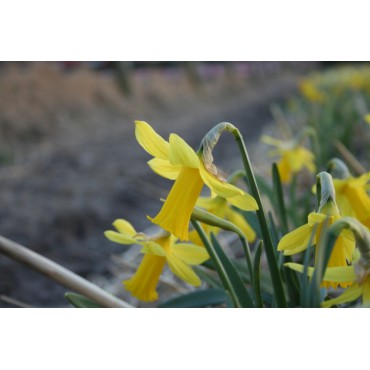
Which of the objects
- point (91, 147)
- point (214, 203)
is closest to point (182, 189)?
point (214, 203)

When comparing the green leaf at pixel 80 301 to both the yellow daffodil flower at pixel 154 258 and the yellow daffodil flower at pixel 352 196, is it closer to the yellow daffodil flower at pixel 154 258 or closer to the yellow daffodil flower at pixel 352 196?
the yellow daffodil flower at pixel 154 258

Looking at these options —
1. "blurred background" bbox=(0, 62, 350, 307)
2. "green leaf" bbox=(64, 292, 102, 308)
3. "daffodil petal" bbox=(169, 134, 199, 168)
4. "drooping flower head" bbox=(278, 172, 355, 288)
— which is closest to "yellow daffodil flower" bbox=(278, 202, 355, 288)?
"drooping flower head" bbox=(278, 172, 355, 288)

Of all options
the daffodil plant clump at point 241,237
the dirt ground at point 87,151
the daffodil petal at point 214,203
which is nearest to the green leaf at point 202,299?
the daffodil plant clump at point 241,237

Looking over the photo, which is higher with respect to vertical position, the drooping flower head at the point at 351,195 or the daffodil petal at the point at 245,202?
the daffodil petal at the point at 245,202

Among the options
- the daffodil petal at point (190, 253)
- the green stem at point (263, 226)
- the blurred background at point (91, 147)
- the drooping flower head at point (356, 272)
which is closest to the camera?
the drooping flower head at point (356, 272)

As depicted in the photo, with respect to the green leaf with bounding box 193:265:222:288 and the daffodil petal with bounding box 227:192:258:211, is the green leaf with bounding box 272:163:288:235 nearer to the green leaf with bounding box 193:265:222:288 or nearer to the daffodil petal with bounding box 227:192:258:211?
the green leaf with bounding box 193:265:222:288

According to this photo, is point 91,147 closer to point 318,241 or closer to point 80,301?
point 80,301

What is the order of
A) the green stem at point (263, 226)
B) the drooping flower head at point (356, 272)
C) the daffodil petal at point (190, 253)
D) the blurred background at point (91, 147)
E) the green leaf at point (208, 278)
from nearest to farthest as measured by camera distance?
the drooping flower head at point (356, 272) → the green stem at point (263, 226) → the daffodil petal at point (190, 253) → the green leaf at point (208, 278) → the blurred background at point (91, 147)
